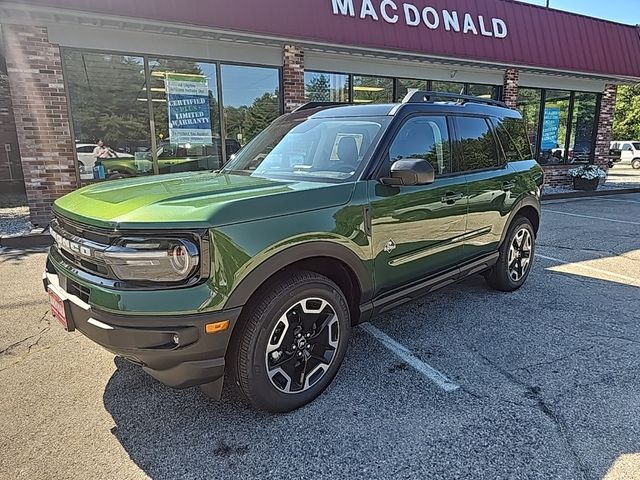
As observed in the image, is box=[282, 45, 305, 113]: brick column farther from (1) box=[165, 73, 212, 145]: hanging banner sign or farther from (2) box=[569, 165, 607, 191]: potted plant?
(2) box=[569, 165, 607, 191]: potted plant

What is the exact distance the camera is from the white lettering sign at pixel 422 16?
29.4 feet

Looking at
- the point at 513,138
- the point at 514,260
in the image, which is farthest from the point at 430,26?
the point at 514,260

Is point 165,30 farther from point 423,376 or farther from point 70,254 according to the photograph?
point 423,376

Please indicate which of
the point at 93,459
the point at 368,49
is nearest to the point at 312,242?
the point at 93,459

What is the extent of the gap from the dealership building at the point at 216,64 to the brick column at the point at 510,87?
43 mm

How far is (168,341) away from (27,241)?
6234mm

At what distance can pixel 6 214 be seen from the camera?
9445mm

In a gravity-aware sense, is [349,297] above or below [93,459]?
above

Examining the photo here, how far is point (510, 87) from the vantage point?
12.6 meters

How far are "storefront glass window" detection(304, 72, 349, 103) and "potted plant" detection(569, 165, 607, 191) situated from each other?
26.6ft

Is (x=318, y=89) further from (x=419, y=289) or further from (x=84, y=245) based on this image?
Result: (x=84, y=245)

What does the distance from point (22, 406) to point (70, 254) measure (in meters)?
1.04

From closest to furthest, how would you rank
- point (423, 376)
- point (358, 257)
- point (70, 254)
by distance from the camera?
1. point (70, 254)
2. point (358, 257)
3. point (423, 376)

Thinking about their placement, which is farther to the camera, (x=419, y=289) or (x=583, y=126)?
(x=583, y=126)
